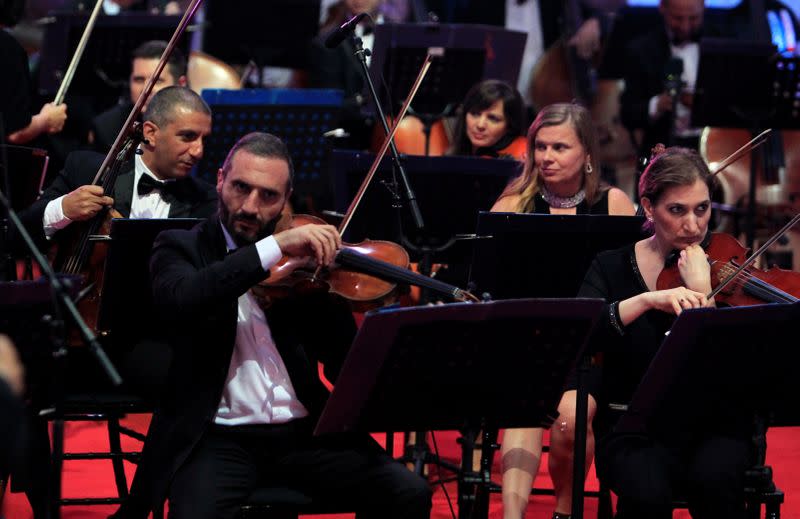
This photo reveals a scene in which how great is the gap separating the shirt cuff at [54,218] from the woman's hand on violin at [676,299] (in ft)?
5.69

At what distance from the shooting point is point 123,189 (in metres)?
3.97

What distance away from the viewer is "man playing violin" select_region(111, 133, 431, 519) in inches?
115

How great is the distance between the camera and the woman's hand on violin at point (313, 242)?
2.80m

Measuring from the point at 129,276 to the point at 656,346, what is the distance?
1.48 m

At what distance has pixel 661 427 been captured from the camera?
301 cm

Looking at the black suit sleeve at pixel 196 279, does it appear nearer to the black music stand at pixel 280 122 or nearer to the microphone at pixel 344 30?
the microphone at pixel 344 30

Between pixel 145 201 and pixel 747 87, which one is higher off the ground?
pixel 747 87

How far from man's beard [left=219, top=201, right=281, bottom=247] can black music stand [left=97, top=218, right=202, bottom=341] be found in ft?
0.65

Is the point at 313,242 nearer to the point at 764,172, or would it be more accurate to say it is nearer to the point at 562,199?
the point at 562,199

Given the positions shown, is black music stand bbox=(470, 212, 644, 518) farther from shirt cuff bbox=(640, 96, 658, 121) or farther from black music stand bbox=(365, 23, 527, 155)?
shirt cuff bbox=(640, 96, 658, 121)

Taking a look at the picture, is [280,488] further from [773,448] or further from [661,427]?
[773,448]

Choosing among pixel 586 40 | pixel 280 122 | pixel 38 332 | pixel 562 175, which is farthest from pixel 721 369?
pixel 586 40

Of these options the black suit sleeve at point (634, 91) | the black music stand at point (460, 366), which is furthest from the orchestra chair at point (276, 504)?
the black suit sleeve at point (634, 91)

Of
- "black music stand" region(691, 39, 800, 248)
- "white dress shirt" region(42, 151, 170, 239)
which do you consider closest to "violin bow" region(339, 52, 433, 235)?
"white dress shirt" region(42, 151, 170, 239)
